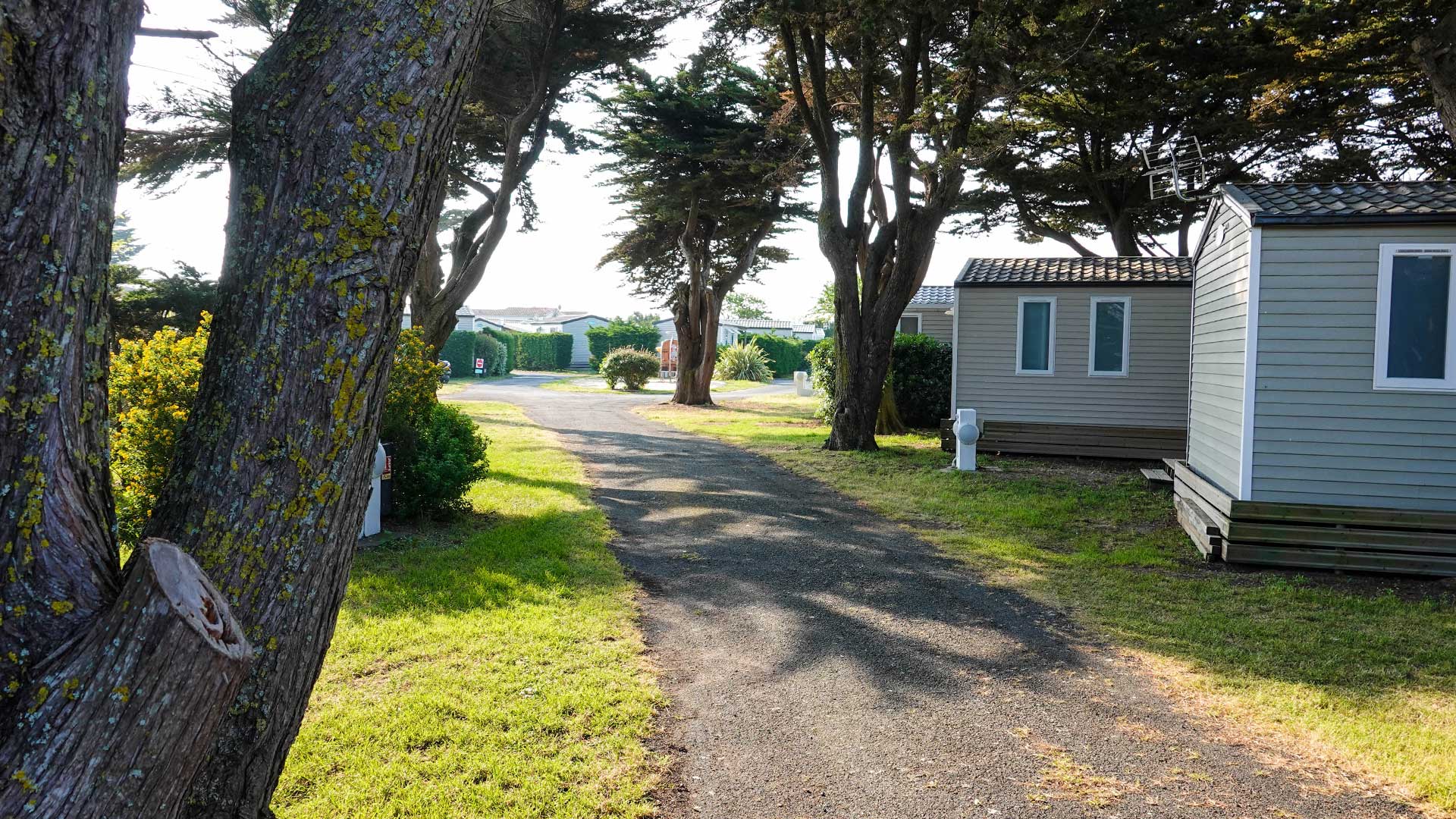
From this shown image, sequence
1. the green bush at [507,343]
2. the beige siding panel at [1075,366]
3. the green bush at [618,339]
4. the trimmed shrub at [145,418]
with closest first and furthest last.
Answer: the trimmed shrub at [145,418] < the beige siding panel at [1075,366] < the green bush at [507,343] < the green bush at [618,339]

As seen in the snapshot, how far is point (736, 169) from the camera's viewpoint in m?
20.3

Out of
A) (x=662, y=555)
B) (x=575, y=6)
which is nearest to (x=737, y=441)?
(x=575, y=6)

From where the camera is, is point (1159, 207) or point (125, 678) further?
point (1159, 207)

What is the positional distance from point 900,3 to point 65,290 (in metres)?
12.4

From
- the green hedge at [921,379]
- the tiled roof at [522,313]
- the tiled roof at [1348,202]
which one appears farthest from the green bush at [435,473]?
the tiled roof at [522,313]

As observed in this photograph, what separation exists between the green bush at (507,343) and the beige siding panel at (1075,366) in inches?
1401

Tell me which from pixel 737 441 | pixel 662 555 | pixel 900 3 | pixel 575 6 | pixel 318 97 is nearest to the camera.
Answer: pixel 318 97

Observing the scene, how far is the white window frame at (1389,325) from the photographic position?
752 cm

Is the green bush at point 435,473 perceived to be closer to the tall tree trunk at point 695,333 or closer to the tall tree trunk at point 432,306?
the tall tree trunk at point 432,306

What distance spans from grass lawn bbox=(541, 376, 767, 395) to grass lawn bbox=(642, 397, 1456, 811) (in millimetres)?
21982

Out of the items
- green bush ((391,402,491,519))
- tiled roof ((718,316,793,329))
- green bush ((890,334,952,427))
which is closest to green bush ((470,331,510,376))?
tiled roof ((718,316,793,329))

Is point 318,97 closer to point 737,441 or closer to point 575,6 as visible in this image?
point 575,6

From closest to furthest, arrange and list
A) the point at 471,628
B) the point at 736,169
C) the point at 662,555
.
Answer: the point at 471,628 → the point at 662,555 → the point at 736,169

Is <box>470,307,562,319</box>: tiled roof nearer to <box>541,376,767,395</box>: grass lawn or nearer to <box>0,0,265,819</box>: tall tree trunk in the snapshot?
<box>541,376,767,395</box>: grass lawn
